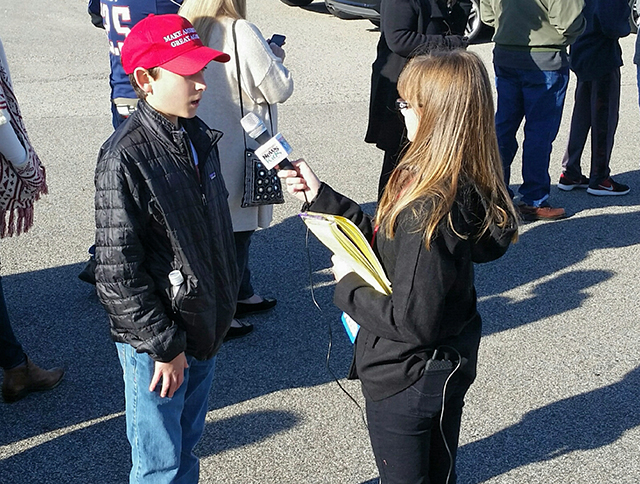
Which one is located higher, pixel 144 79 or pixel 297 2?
pixel 144 79

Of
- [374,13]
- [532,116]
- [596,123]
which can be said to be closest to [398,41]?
[532,116]

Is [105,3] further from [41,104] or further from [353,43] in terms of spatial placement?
[353,43]

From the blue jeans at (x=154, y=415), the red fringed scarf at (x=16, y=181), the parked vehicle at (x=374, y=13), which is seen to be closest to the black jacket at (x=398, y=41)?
the red fringed scarf at (x=16, y=181)

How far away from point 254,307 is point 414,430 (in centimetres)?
216

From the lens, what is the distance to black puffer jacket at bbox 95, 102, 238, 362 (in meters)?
2.13

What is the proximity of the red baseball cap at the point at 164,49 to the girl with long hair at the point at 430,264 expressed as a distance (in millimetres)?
608

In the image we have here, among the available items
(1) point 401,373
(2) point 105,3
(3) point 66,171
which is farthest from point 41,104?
(1) point 401,373

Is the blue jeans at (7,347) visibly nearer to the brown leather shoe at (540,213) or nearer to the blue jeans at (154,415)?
the blue jeans at (154,415)

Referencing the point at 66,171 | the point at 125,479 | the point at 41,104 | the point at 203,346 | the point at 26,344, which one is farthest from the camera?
the point at 41,104

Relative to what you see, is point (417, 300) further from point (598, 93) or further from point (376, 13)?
point (376, 13)

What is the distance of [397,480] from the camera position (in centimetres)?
235

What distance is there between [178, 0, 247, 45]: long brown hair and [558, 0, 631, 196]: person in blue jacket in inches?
129

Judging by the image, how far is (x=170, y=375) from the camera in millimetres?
2258

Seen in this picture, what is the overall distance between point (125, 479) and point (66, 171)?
148 inches
